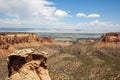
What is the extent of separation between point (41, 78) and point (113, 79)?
129m

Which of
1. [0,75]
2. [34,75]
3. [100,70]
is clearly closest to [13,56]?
[34,75]

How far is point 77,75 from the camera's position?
19525 centimetres

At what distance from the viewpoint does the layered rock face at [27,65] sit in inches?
1264

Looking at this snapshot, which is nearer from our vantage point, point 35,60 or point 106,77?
point 35,60

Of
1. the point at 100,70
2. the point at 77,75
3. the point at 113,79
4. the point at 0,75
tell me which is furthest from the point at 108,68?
the point at 0,75

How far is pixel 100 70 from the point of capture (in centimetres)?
19312

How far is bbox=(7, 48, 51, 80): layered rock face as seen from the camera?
105 feet

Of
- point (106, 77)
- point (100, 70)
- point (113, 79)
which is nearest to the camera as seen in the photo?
point (113, 79)

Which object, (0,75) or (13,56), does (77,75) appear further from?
(13,56)

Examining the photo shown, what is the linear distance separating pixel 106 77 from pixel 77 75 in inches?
1160

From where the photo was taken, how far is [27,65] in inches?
1272

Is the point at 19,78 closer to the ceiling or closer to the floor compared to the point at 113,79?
closer to the ceiling

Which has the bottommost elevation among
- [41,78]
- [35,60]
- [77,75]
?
[77,75]

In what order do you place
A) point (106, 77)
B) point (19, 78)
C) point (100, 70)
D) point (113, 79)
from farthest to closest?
point (100, 70)
point (106, 77)
point (113, 79)
point (19, 78)
